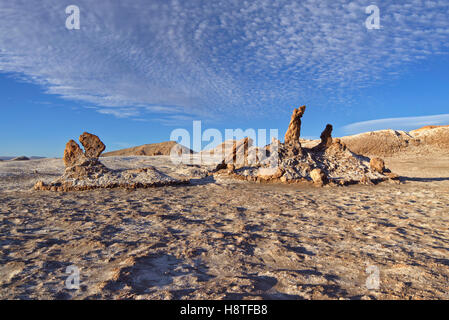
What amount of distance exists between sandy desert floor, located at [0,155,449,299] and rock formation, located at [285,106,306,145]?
5.51 meters

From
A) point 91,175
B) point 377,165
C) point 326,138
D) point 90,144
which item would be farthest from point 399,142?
point 91,175

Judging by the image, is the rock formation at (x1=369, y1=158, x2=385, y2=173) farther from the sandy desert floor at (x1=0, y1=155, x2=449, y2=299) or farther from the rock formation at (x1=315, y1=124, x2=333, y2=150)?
the sandy desert floor at (x1=0, y1=155, x2=449, y2=299)

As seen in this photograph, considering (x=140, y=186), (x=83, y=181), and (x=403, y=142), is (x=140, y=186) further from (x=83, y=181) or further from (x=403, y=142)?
(x=403, y=142)

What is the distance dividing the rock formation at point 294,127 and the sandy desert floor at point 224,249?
5511 mm

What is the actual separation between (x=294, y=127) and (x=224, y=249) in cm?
908

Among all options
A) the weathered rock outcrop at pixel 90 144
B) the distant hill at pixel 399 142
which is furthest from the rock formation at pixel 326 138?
the distant hill at pixel 399 142

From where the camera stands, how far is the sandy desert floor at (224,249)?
91.0 inches

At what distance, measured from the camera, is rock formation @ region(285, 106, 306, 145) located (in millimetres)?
10984

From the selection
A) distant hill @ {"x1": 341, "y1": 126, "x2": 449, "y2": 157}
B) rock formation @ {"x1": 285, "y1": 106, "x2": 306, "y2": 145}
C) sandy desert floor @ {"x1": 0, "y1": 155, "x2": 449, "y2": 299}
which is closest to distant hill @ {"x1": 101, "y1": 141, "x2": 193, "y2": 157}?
rock formation @ {"x1": 285, "y1": 106, "x2": 306, "y2": 145}

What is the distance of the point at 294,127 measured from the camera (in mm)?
11445

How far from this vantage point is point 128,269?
2.63 m

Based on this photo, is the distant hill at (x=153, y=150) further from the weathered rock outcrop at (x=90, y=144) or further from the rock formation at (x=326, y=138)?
the weathered rock outcrop at (x=90, y=144)
